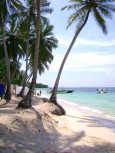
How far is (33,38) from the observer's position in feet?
118

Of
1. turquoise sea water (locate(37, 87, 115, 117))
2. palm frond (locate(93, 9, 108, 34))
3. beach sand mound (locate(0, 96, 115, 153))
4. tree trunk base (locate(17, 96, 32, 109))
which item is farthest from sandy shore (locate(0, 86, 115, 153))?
turquoise sea water (locate(37, 87, 115, 117))

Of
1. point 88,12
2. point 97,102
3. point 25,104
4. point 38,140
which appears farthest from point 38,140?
point 97,102

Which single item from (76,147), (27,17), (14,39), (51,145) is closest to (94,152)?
(76,147)

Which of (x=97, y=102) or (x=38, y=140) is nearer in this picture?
(x=38, y=140)

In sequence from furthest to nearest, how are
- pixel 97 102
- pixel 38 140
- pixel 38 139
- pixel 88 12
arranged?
pixel 97 102
pixel 88 12
pixel 38 139
pixel 38 140

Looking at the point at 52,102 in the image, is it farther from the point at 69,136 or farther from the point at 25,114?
the point at 69,136

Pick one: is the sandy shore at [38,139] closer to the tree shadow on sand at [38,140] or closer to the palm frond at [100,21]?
the tree shadow on sand at [38,140]

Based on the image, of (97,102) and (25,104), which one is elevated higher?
(25,104)

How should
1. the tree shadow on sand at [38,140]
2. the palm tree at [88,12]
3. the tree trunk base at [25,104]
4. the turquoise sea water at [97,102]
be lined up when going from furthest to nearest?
1. the turquoise sea water at [97,102]
2. the palm tree at [88,12]
3. the tree trunk base at [25,104]
4. the tree shadow on sand at [38,140]

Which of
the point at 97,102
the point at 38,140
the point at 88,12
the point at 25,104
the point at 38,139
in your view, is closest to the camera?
the point at 38,140

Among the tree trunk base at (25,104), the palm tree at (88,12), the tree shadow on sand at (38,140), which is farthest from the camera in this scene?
the palm tree at (88,12)

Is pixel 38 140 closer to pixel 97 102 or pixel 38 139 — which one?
pixel 38 139

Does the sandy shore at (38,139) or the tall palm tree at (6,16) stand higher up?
the tall palm tree at (6,16)

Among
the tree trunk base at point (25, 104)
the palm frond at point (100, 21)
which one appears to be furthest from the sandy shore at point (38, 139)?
the palm frond at point (100, 21)
